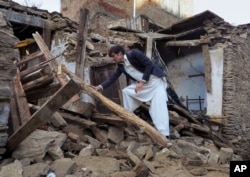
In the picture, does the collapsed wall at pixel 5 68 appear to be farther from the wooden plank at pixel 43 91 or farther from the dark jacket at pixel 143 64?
the dark jacket at pixel 143 64

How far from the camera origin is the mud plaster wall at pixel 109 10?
1296 cm

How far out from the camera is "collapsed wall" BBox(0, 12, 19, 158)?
101 inches

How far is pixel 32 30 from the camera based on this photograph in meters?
6.91

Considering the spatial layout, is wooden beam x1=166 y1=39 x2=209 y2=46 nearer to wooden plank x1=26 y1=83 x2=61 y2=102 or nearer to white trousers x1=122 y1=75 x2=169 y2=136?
white trousers x1=122 y1=75 x2=169 y2=136

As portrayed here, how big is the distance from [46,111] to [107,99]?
1141mm

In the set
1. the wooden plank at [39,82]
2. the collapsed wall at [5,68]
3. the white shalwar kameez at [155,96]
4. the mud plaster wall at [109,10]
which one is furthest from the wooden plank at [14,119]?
the mud plaster wall at [109,10]

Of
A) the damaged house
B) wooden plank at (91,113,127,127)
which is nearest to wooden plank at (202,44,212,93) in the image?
the damaged house

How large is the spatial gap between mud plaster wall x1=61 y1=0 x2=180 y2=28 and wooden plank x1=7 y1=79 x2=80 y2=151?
998 centimetres

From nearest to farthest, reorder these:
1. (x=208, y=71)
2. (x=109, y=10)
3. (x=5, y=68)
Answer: (x=5, y=68), (x=208, y=71), (x=109, y=10)

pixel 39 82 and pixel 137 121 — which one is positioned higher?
pixel 39 82

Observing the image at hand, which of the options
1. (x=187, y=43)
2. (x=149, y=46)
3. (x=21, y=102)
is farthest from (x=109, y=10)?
(x=21, y=102)

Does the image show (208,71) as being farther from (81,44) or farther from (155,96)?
(155,96)

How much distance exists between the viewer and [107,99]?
3.66 meters

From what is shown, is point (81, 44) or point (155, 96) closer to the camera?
point (155, 96)
